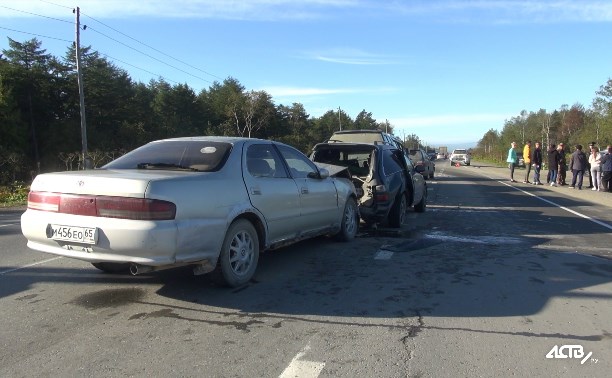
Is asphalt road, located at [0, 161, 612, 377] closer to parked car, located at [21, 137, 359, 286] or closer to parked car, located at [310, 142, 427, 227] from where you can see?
parked car, located at [21, 137, 359, 286]

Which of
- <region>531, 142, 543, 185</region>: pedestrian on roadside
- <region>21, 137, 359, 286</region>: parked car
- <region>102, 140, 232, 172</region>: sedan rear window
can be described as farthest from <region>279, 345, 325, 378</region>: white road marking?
<region>531, 142, 543, 185</region>: pedestrian on roadside

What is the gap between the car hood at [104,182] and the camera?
4688 millimetres

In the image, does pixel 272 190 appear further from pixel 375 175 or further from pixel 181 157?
pixel 375 175

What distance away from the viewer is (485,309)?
16.3ft

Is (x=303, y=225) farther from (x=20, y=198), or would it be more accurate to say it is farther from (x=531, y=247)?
(x=20, y=198)

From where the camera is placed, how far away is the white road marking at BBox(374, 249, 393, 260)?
7203 millimetres

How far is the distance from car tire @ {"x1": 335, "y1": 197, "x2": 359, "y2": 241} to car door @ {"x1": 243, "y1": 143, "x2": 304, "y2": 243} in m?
1.61

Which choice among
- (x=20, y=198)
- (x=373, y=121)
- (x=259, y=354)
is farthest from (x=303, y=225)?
(x=373, y=121)

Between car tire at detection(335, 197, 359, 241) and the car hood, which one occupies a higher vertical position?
the car hood

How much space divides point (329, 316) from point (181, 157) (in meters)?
2.48

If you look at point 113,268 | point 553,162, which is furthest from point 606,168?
point 113,268

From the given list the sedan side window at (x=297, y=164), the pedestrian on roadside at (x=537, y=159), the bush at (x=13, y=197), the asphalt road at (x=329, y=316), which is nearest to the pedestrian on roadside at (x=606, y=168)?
the pedestrian on roadside at (x=537, y=159)

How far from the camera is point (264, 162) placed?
250 inches

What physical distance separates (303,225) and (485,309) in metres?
2.70
